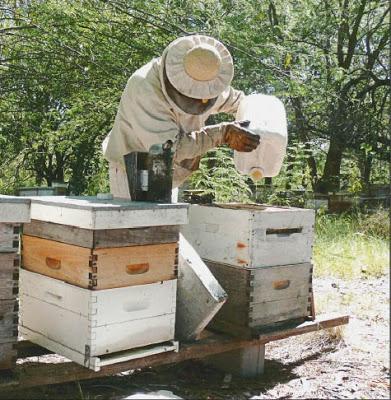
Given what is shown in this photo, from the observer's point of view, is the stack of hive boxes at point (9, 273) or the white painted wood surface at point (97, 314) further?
the white painted wood surface at point (97, 314)

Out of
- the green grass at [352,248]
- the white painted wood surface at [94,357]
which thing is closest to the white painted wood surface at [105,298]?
the white painted wood surface at [94,357]

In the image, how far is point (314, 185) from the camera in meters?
10.6

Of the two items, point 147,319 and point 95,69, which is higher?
point 95,69

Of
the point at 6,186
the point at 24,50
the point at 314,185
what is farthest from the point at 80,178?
the point at 314,185

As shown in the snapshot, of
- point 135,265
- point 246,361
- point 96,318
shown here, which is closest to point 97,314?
point 96,318

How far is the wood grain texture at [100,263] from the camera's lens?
2.25 metres

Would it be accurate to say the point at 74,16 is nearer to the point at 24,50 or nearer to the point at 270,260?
the point at 24,50

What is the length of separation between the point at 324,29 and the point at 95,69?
20.0ft

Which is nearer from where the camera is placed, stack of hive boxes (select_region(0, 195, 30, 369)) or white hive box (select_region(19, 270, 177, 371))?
stack of hive boxes (select_region(0, 195, 30, 369))

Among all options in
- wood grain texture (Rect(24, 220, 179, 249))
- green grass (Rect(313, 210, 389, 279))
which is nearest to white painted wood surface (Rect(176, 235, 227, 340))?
wood grain texture (Rect(24, 220, 179, 249))

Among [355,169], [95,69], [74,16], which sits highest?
[74,16]

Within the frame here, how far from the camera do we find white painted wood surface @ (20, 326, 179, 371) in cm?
228

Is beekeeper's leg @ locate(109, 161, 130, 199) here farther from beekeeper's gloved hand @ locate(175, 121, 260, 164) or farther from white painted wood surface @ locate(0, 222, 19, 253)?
white painted wood surface @ locate(0, 222, 19, 253)

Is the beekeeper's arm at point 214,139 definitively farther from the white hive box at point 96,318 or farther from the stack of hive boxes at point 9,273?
the stack of hive boxes at point 9,273
